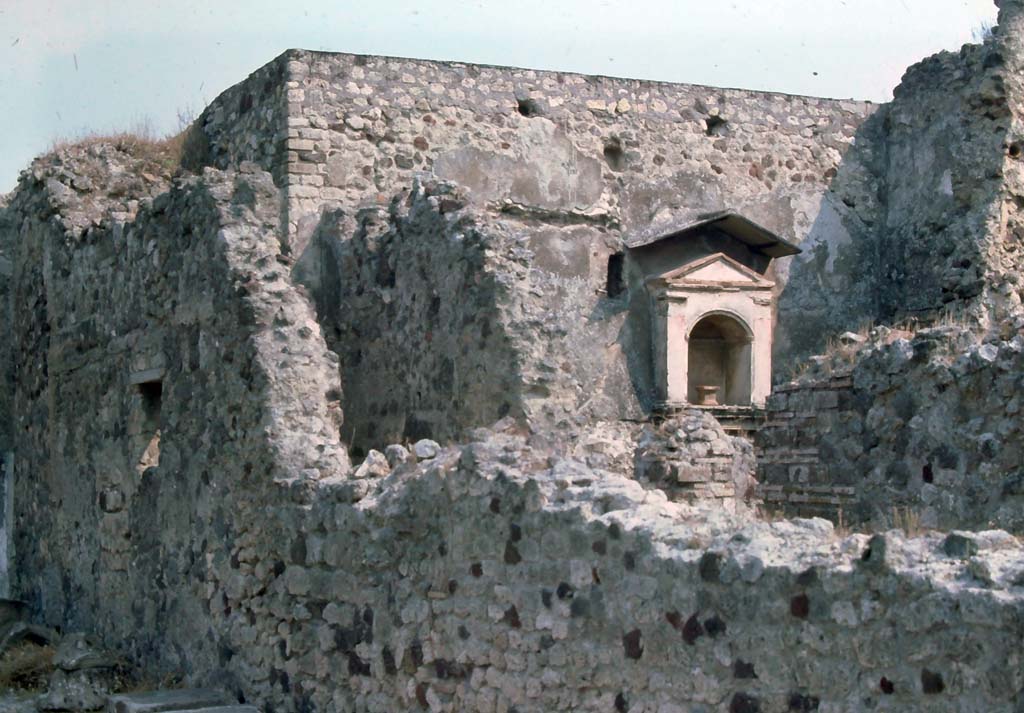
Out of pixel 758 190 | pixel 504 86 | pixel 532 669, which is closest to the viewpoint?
pixel 532 669

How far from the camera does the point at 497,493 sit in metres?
6.68

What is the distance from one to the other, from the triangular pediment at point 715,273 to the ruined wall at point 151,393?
4999 millimetres

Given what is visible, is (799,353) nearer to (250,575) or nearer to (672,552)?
(250,575)

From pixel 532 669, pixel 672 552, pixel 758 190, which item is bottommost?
pixel 532 669

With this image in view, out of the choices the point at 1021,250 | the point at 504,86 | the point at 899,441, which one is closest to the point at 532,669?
the point at 899,441

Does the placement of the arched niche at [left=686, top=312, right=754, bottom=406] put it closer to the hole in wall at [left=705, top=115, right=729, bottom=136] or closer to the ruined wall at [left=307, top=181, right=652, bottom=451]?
the hole in wall at [left=705, top=115, right=729, bottom=136]

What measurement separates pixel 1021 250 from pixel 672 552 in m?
10.9

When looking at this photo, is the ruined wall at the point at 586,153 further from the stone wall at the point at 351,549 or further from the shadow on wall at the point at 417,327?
the stone wall at the point at 351,549

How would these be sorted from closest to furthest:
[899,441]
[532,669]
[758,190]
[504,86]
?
[532,669] → [899,441] → [504,86] → [758,190]

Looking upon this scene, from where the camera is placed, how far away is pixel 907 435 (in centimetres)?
968

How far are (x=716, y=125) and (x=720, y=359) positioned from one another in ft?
7.68

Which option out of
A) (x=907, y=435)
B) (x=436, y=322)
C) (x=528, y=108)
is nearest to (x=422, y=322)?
(x=436, y=322)

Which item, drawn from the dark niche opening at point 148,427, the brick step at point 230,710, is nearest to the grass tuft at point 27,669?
the dark niche opening at point 148,427

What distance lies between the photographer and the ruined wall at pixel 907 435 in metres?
8.80
